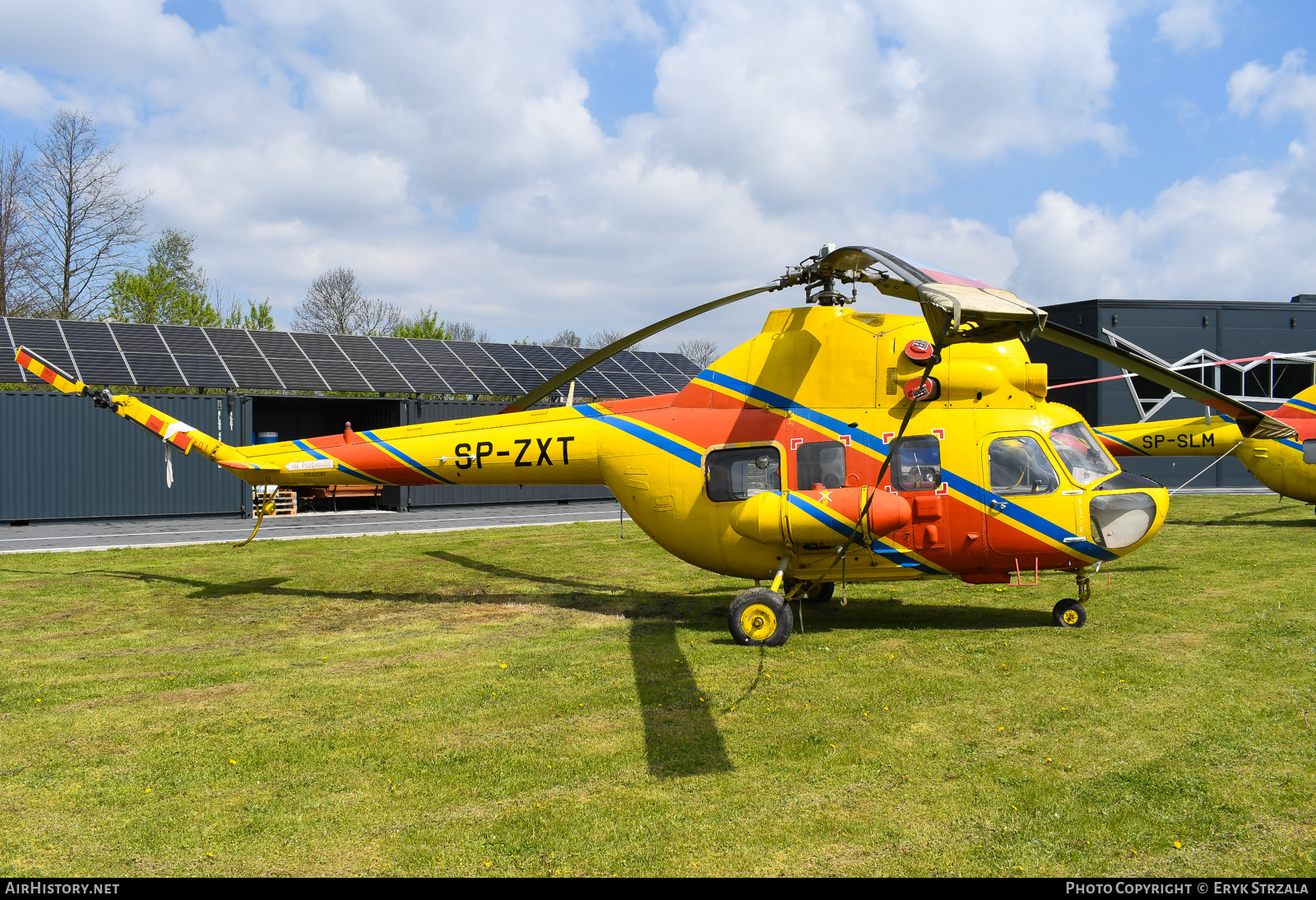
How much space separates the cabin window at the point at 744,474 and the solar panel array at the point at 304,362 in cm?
2034

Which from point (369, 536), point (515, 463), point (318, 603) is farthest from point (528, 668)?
point (369, 536)

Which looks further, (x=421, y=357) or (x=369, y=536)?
(x=421, y=357)

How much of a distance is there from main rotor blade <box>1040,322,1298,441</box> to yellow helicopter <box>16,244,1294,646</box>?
1.38 meters

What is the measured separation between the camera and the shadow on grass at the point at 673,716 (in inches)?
253

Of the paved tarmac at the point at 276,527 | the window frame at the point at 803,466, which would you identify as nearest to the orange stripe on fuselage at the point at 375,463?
the window frame at the point at 803,466

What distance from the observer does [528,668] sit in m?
9.09

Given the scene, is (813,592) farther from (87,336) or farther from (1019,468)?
(87,336)

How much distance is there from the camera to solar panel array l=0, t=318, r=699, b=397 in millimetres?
25688

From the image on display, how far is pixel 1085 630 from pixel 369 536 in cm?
1611

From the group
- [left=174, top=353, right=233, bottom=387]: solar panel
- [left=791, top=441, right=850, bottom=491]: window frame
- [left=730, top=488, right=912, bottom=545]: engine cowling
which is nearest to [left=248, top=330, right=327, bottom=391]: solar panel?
[left=174, top=353, right=233, bottom=387]: solar panel

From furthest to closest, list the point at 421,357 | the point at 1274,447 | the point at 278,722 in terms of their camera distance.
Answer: the point at 421,357, the point at 1274,447, the point at 278,722

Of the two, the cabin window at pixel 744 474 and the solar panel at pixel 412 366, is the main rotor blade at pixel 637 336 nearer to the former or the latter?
the cabin window at pixel 744 474

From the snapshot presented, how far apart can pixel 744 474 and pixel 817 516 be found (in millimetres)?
1092

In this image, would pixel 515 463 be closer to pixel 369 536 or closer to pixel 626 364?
pixel 369 536
